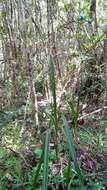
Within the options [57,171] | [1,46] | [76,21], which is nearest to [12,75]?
[1,46]

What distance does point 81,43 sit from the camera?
2.79 meters

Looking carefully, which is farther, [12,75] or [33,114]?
[12,75]

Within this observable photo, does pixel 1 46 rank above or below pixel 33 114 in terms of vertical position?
above

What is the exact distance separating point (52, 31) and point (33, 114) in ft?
2.32

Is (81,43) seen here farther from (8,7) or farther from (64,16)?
(8,7)

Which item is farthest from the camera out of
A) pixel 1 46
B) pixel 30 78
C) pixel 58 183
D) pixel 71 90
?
pixel 1 46

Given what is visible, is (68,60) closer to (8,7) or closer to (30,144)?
(8,7)

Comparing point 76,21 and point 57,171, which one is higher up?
point 76,21

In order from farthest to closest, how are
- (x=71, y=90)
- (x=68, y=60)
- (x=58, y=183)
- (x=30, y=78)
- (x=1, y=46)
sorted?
(x=1, y=46)
(x=68, y=60)
(x=71, y=90)
(x=30, y=78)
(x=58, y=183)

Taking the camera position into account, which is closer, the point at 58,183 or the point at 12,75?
the point at 58,183

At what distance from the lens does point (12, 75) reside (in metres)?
2.58

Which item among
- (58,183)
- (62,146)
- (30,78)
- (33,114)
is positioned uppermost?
(30,78)

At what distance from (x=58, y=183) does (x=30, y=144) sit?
0.42 m

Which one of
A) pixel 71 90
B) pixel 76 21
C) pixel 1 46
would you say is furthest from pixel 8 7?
pixel 71 90
